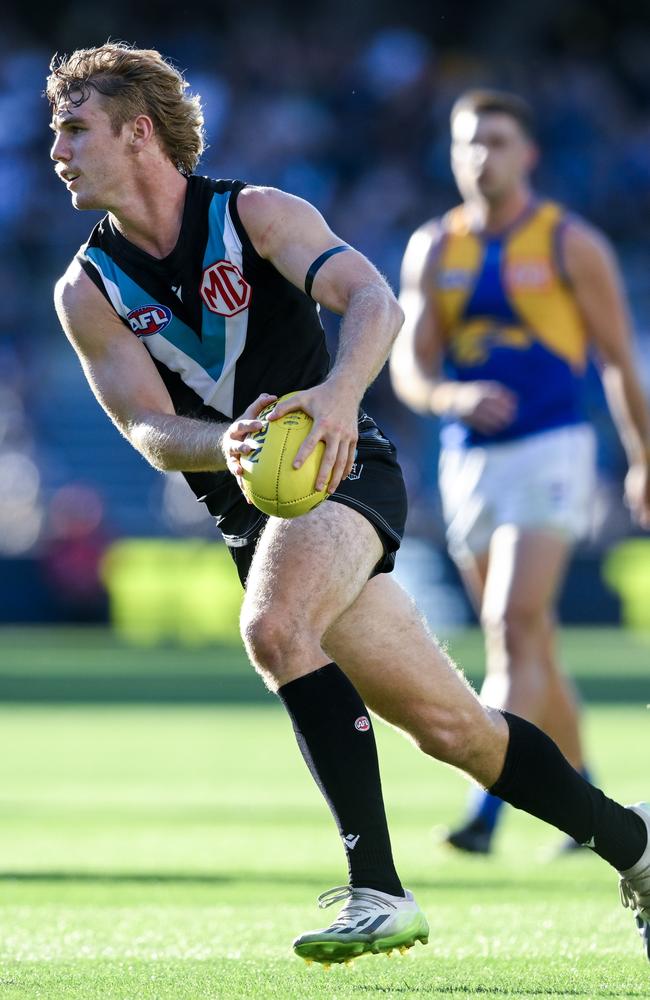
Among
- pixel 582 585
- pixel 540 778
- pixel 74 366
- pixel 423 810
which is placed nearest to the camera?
pixel 540 778

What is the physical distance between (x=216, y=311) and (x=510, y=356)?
2.83 meters

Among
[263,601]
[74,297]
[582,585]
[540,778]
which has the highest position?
[74,297]

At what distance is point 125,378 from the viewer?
438 cm

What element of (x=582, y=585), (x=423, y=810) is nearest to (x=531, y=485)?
(x=423, y=810)

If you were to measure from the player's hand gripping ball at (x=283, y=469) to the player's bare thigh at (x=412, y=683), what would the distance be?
1.59 ft

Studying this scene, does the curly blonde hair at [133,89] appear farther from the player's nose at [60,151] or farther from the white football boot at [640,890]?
the white football boot at [640,890]

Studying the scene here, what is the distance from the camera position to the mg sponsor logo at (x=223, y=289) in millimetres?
4344

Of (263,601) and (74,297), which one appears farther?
(74,297)

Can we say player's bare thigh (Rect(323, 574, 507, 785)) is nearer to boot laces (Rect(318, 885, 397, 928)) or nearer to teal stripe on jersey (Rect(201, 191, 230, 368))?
boot laces (Rect(318, 885, 397, 928))

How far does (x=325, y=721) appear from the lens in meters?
3.98

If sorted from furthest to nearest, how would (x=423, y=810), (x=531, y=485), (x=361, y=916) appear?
(x=423, y=810), (x=531, y=485), (x=361, y=916)

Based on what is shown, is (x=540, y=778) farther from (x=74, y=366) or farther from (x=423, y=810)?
(x=74, y=366)

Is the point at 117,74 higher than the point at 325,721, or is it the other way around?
the point at 117,74

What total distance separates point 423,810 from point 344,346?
13.7 ft
